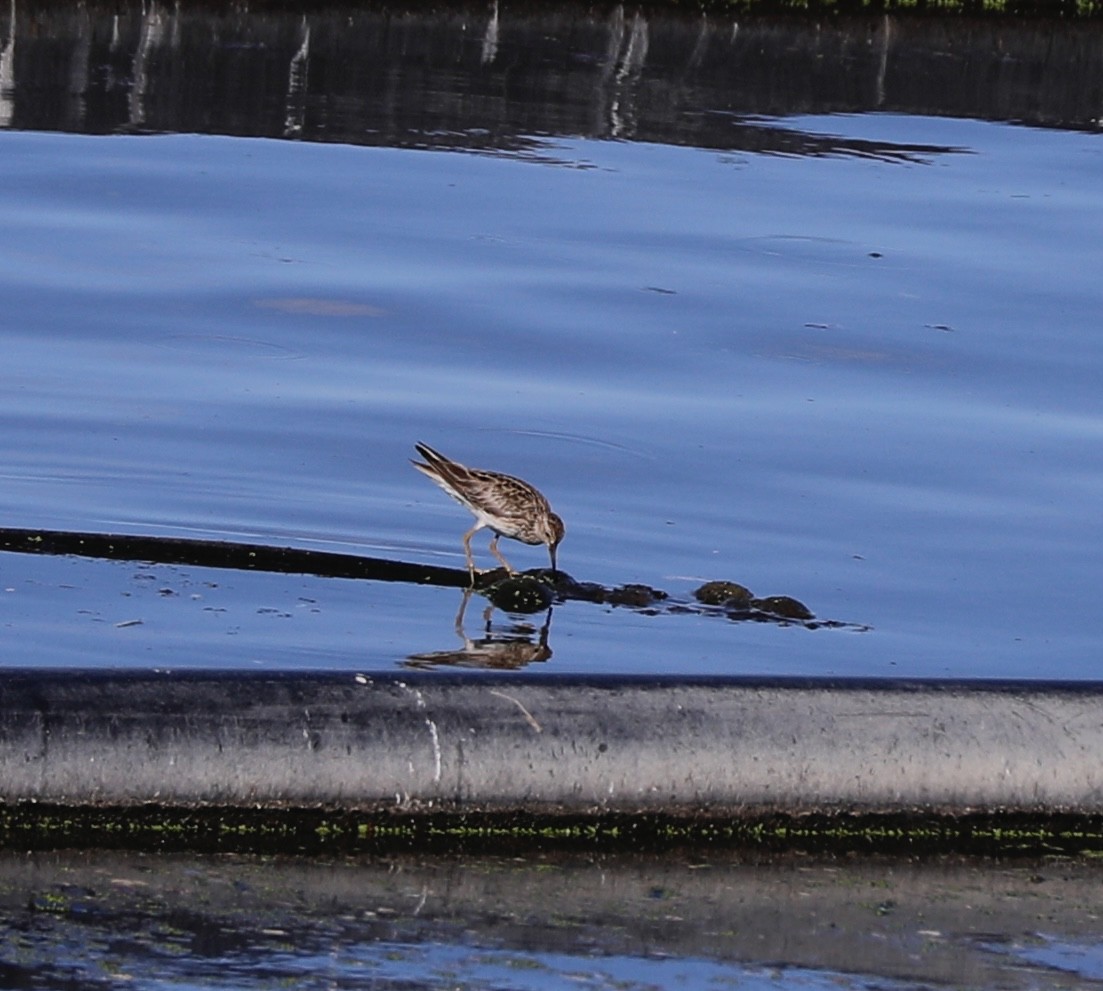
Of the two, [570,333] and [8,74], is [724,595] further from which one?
[8,74]

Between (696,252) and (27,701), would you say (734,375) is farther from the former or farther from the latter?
(27,701)

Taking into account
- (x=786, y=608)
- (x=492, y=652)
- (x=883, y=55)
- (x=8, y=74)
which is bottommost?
(x=492, y=652)

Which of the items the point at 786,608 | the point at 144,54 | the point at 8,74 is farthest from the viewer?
the point at 144,54

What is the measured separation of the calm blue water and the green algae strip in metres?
1.38

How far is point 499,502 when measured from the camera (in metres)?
9.17

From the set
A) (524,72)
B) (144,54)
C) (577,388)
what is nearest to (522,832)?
(577,388)

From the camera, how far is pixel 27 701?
6.10 metres

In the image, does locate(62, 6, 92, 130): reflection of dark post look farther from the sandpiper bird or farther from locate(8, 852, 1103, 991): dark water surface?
locate(8, 852, 1103, 991): dark water surface

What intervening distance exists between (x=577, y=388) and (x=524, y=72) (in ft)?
29.4

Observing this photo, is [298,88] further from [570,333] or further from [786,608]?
[786,608]

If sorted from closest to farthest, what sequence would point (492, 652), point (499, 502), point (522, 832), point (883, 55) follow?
1. point (522, 832)
2. point (492, 652)
3. point (499, 502)
4. point (883, 55)

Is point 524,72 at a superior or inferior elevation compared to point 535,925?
superior

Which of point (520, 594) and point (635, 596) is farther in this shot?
point (520, 594)

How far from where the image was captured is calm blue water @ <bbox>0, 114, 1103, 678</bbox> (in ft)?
27.3
